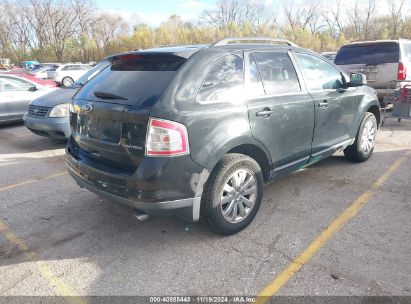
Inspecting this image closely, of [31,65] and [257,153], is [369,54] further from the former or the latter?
[31,65]

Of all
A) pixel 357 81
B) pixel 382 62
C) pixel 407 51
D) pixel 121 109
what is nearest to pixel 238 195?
pixel 121 109

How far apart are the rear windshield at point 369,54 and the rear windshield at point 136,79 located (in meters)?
7.38

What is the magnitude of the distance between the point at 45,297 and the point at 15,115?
7541 mm

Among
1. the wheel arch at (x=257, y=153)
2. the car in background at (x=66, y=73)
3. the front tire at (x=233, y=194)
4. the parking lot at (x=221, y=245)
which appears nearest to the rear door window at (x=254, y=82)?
the wheel arch at (x=257, y=153)

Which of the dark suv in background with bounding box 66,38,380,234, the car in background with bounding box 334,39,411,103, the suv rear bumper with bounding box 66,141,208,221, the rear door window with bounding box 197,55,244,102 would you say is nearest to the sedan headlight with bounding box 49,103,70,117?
the dark suv in background with bounding box 66,38,380,234

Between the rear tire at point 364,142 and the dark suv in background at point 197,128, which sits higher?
the dark suv in background at point 197,128

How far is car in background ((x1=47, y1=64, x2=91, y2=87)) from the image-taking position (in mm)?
23484

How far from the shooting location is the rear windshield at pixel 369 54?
848 cm

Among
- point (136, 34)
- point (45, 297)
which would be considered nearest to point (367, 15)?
point (136, 34)

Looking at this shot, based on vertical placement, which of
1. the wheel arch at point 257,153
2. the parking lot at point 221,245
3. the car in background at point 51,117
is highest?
the car in background at point 51,117

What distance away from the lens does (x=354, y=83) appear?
4.55 metres

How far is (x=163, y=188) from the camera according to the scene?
271 cm

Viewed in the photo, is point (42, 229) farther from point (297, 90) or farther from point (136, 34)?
point (136, 34)

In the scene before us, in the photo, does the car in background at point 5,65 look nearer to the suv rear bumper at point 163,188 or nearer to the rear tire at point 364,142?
the rear tire at point 364,142
